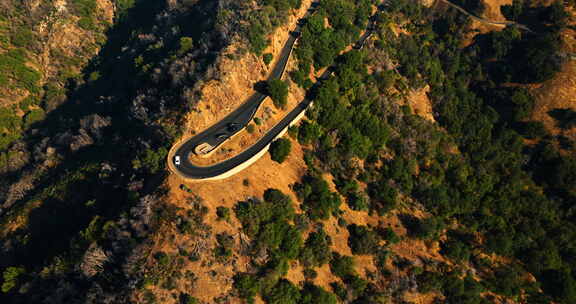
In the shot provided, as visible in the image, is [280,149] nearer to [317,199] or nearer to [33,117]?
[317,199]

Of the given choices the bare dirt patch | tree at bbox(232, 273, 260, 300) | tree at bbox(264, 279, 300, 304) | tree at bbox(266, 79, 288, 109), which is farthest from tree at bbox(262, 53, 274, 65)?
the bare dirt patch

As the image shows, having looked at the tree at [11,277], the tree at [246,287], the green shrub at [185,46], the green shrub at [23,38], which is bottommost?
the tree at [11,277]

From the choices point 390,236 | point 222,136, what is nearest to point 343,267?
point 390,236

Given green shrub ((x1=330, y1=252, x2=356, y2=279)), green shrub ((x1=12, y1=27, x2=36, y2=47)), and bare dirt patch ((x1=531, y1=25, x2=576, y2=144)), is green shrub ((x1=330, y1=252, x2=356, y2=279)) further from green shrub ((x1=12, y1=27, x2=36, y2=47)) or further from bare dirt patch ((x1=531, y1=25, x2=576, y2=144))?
green shrub ((x1=12, y1=27, x2=36, y2=47))

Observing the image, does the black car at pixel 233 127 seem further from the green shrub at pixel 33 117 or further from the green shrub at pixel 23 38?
the green shrub at pixel 23 38

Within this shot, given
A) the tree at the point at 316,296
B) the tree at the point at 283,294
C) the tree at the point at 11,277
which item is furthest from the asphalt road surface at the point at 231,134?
the tree at the point at 11,277

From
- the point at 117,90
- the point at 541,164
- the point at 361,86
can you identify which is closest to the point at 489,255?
the point at 541,164
